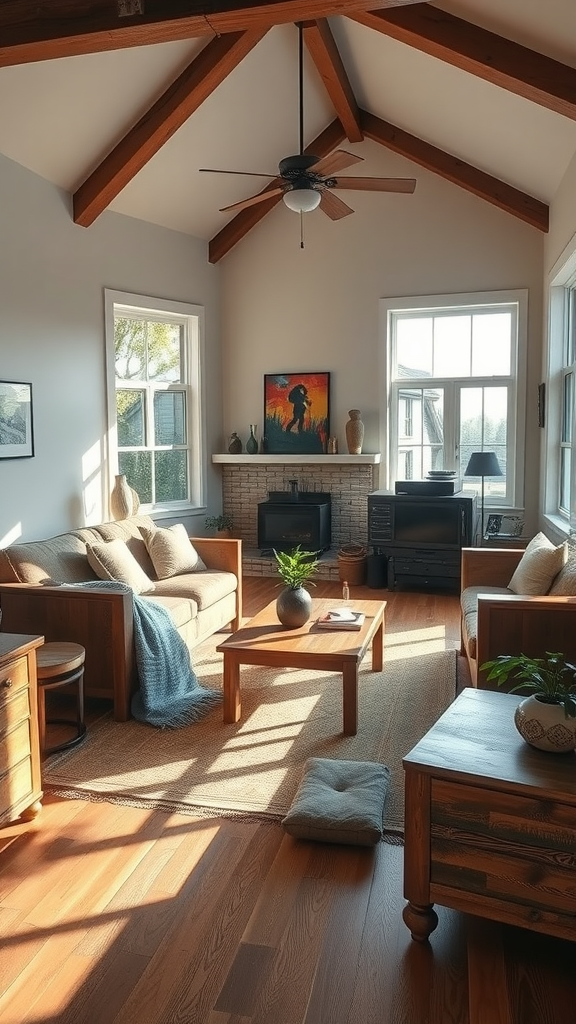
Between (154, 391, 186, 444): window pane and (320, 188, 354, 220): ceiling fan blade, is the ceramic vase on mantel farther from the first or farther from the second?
(154, 391, 186, 444): window pane

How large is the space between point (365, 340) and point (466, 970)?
5899mm

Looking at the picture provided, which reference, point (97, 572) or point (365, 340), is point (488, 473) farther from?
point (97, 572)

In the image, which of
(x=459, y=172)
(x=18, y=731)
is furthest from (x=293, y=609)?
(x=459, y=172)

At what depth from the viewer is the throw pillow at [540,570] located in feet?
12.7

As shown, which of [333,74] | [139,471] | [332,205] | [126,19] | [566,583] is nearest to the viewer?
[126,19]

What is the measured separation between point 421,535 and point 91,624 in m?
3.57

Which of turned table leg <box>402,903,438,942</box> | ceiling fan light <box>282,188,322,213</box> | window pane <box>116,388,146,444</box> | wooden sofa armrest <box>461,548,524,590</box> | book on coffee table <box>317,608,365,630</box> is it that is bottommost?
turned table leg <box>402,903,438,942</box>

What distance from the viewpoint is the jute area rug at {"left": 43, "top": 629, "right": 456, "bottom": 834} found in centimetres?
292

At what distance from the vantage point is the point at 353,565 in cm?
675

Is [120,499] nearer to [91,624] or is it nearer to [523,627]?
[91,624]

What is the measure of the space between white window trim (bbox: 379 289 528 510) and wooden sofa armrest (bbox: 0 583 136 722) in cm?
400

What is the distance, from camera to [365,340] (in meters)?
7.10

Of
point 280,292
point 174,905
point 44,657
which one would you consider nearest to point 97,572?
point 44,657

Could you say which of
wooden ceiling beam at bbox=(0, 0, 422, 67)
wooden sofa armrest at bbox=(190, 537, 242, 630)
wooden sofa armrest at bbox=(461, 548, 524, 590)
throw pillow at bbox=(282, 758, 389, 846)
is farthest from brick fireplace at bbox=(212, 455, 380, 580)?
wooden ceiling beam at bbox=(0, 0, 422, 67)
